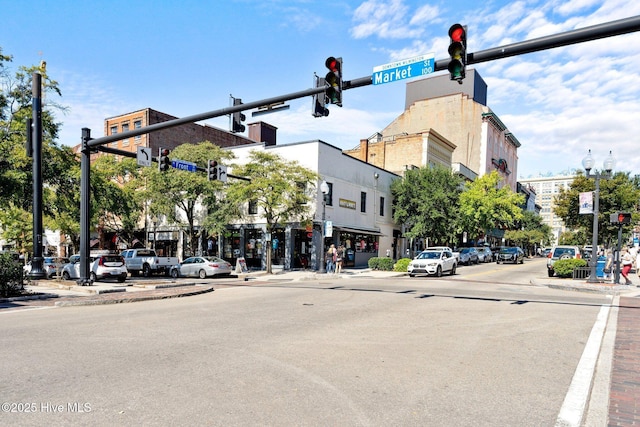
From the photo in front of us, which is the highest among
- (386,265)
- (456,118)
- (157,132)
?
(456,118)

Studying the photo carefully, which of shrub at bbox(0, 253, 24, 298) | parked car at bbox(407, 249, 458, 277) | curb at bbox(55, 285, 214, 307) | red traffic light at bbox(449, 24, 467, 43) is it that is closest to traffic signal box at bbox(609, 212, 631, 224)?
parked car at bbox(407, 249, 458, 277)

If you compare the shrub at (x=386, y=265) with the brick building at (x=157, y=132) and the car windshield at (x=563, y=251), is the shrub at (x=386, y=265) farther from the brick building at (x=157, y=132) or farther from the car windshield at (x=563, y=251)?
the brick building at (x=157, y=132)

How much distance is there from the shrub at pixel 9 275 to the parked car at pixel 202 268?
11082mm

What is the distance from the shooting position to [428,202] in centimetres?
3650

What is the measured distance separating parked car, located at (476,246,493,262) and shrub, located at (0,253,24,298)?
126ft

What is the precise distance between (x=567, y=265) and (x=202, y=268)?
19478 millimetres

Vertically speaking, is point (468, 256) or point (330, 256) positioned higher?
point (330, 256)

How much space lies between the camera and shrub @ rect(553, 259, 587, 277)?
22828mm

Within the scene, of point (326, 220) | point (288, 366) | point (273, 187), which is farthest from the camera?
point (326, 220)

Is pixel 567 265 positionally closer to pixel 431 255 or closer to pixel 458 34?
pixel 431 255

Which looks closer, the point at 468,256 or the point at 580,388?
the point at 580,388

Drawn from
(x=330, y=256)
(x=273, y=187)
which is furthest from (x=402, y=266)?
(x=273, y=187)

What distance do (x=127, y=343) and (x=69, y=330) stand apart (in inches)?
78.8

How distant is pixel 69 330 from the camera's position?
8430 millimetres
